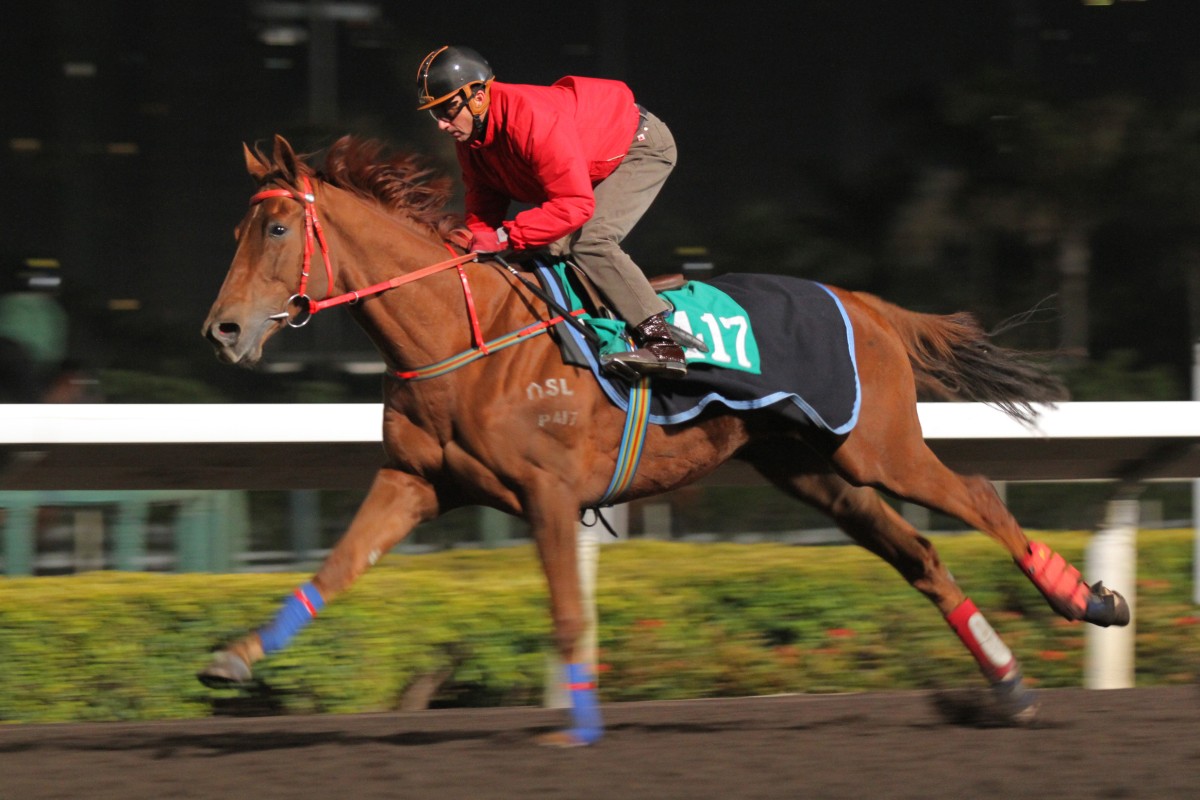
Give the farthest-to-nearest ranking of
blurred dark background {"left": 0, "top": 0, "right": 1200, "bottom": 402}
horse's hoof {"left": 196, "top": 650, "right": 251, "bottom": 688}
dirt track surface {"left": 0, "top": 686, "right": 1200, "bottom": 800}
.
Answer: blurred dark background {"left": 0, "top": 0, "right": 1200, "bottom": 402} → horse's hoof {"left": 196, "top": 650, "right": 251, "bottom": 688} → dirt track surface {"left": 0, "top": 686, "right": 1200, "bottom": 800}

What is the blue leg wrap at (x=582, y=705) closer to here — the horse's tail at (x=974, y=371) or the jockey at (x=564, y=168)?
the jockey at (x=564, y=168)

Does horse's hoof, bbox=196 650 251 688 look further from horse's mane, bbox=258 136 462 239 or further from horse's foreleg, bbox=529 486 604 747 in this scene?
horse's mane, bbox=258 136 462 239

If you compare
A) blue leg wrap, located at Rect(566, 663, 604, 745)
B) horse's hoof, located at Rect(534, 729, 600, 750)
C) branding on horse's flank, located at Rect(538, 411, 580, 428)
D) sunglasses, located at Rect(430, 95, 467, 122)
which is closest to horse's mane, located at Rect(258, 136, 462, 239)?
sunglasses, located at Rect(430, 95, 467, 122)

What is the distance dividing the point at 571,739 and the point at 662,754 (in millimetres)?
254

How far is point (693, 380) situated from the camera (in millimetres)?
4301

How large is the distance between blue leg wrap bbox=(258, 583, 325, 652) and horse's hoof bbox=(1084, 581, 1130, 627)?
7.14ft

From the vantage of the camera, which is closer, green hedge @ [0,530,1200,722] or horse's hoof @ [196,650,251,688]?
horse's hoof @ [196,650,251,688]

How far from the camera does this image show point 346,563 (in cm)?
407

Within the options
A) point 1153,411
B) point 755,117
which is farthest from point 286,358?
point 1153,411

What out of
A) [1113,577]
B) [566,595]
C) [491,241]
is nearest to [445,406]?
[491,241]

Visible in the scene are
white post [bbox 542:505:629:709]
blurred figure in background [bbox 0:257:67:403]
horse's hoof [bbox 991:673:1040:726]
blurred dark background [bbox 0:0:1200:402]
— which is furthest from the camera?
blurred dark background [bbox 0:0:1200:402]

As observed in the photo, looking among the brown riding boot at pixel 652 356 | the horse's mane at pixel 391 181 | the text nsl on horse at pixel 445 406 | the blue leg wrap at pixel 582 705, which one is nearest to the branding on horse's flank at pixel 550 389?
the text nsl on horse at pixel 445 406

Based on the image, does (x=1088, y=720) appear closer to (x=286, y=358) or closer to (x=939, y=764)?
(x=939, y=764)

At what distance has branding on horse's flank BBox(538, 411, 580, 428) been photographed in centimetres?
409
